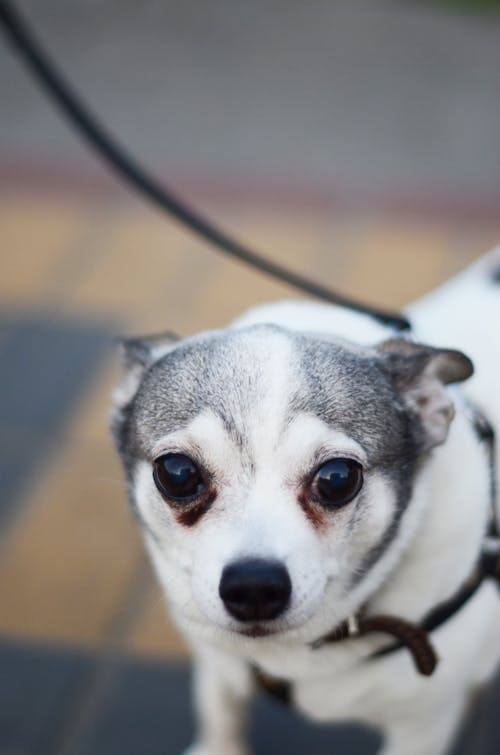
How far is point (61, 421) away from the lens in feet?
11.5

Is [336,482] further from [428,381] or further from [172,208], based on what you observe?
[172,208]

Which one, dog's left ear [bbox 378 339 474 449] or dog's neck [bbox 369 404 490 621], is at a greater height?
dog's left ear [bbox 378 339 474 449]

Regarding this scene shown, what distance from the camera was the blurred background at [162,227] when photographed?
2627mm

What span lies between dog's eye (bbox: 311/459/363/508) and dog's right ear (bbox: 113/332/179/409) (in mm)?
489

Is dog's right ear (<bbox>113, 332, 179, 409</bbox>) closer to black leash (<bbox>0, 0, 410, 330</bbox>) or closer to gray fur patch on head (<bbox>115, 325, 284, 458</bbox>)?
gray fur patch on head (<bbox>115, 325, 284, 458</bbox>)

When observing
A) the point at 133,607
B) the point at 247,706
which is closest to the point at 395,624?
the point at 247,706

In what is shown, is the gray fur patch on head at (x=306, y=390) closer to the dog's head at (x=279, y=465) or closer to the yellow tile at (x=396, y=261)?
the dog's head at (x=279, y=465)

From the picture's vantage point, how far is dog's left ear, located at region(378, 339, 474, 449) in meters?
1.80

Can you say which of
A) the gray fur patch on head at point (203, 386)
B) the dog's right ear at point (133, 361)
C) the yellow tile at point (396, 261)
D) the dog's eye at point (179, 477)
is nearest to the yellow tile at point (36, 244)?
the yellow tile at point (396, 261)

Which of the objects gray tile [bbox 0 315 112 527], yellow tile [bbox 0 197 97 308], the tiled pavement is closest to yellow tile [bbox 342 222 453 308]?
the tiled pavement

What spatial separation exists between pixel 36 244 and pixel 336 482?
3.21 m

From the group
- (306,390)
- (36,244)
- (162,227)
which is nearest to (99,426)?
(36,244)

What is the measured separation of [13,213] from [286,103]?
209 centimetres

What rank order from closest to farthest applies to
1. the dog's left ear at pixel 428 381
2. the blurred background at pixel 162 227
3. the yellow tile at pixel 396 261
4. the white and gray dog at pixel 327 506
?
the white and gray dog at pixel 327 506 → the dog's left ear at pixel 428 381 → the blurred background at pixel 162 227 → the yellow tile at pixel 396 261
